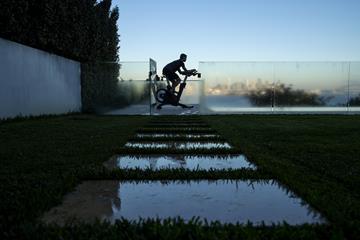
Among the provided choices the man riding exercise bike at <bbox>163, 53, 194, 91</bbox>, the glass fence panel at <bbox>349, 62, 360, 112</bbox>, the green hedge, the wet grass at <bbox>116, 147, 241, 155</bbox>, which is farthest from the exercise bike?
the wet grass at <bbox>116, 147, 241, 155</bbox>

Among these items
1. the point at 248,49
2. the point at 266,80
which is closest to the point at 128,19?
the point at 248,49

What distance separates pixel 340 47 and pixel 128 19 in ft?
30.3

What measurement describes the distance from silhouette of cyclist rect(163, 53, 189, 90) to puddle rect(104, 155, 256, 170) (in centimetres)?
1082

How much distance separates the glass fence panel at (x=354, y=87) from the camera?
578 inches

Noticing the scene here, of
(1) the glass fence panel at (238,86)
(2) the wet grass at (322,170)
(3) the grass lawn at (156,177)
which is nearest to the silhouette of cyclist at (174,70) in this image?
(1) the glass fence panel at (238,86)

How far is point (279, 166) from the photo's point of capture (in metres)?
3.36

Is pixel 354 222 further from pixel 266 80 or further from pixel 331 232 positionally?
pixel 266 80

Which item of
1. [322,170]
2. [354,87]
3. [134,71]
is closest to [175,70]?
[134,71]

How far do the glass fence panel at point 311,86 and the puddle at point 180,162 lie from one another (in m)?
11.4

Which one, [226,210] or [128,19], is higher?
[128,19]

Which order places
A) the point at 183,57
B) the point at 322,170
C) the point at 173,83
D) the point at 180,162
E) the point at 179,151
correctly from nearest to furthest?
the point at 322,170, the point at 180,162, the point at 179,151, the point at 183,57, the point at 173,83

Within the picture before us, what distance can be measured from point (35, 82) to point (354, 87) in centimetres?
1102

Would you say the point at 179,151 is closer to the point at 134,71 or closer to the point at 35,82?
the point at 35,82

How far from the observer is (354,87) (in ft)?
48.6
